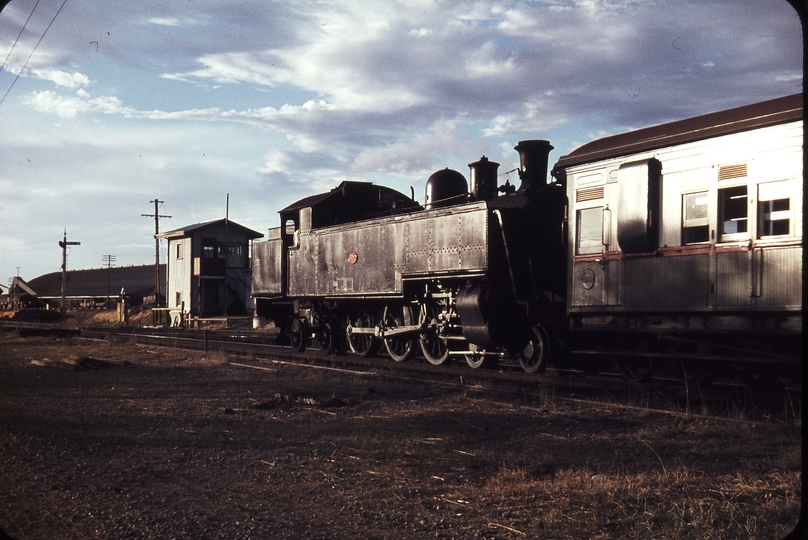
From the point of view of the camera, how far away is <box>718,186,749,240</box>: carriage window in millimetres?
8984

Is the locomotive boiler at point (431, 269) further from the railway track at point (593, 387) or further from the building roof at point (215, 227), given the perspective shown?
the building roof at point (215, 227)

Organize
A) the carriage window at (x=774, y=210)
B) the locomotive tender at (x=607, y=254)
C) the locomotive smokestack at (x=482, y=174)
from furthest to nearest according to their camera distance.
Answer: the locomotive smokestack at (x=482, y=174) → the locomotive tender at (x=607, y=254) → the carriage window at (x=774, y=210)

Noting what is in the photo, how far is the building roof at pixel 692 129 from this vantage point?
843 centimetres

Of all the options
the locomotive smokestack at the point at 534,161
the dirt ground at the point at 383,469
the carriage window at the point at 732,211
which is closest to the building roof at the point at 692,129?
the carriage window at the point at 732,211

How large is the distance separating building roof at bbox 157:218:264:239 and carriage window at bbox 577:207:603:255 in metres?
38.1

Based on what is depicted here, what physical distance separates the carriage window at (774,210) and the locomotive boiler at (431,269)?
397 centimetres

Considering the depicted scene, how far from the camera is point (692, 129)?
9547mm

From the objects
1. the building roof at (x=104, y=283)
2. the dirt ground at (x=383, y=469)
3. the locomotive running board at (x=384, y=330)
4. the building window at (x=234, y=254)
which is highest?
the building window at (x=234, y=254)

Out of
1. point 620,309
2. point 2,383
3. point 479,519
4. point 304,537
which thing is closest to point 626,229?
point 620,309

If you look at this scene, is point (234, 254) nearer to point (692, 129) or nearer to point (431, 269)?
point (431, 269)

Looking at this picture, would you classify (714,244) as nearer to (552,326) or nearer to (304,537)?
(552,326)

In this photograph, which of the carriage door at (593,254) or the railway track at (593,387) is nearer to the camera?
the railway track at (593,387)

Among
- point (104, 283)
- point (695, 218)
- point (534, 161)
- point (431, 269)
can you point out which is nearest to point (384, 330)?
point (431, 269)

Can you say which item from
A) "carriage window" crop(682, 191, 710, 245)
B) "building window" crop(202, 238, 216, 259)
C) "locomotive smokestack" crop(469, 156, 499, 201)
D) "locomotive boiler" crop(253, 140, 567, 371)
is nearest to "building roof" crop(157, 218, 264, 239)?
"building window" crop(202, 238, 216, 259)
